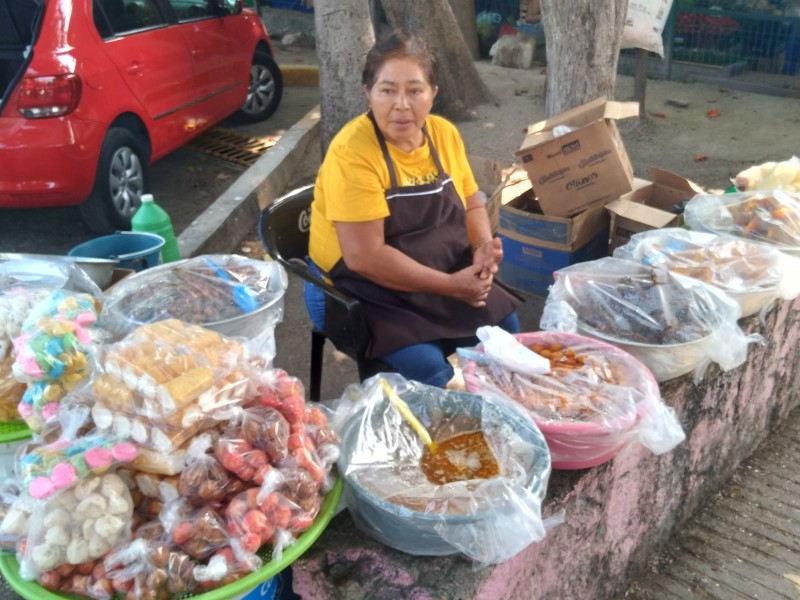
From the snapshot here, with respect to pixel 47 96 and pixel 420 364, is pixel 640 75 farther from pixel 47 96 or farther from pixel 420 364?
pixel 420 364

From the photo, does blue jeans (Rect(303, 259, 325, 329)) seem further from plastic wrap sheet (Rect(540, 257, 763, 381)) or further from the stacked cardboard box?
the stacked cardboard box

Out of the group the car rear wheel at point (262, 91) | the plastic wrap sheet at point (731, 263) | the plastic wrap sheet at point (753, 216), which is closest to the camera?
the plastic wrap sheet at point (731, 263)

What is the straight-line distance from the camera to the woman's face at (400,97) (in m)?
2.41

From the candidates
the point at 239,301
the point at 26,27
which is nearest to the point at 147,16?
the point at 26,27

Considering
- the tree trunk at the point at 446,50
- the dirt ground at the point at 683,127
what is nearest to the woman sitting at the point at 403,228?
the dirt ground at the point at 683,127

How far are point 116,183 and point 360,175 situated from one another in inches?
131

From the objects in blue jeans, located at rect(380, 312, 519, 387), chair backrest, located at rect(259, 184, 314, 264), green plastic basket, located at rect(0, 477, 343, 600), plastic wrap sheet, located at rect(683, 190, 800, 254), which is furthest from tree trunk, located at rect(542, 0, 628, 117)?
green plastic basket, located at rect(0, 477, 343, 600)

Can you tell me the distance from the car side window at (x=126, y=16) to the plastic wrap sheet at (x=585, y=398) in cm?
410

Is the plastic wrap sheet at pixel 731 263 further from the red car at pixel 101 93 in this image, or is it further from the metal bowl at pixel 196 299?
the red car at pixel 101 93

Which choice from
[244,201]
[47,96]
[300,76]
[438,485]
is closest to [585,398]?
[438,485]

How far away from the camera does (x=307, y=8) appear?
11844 mm

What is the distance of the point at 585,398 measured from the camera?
2.00 m

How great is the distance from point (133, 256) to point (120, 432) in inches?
74.6

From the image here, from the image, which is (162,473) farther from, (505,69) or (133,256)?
(505,69)
